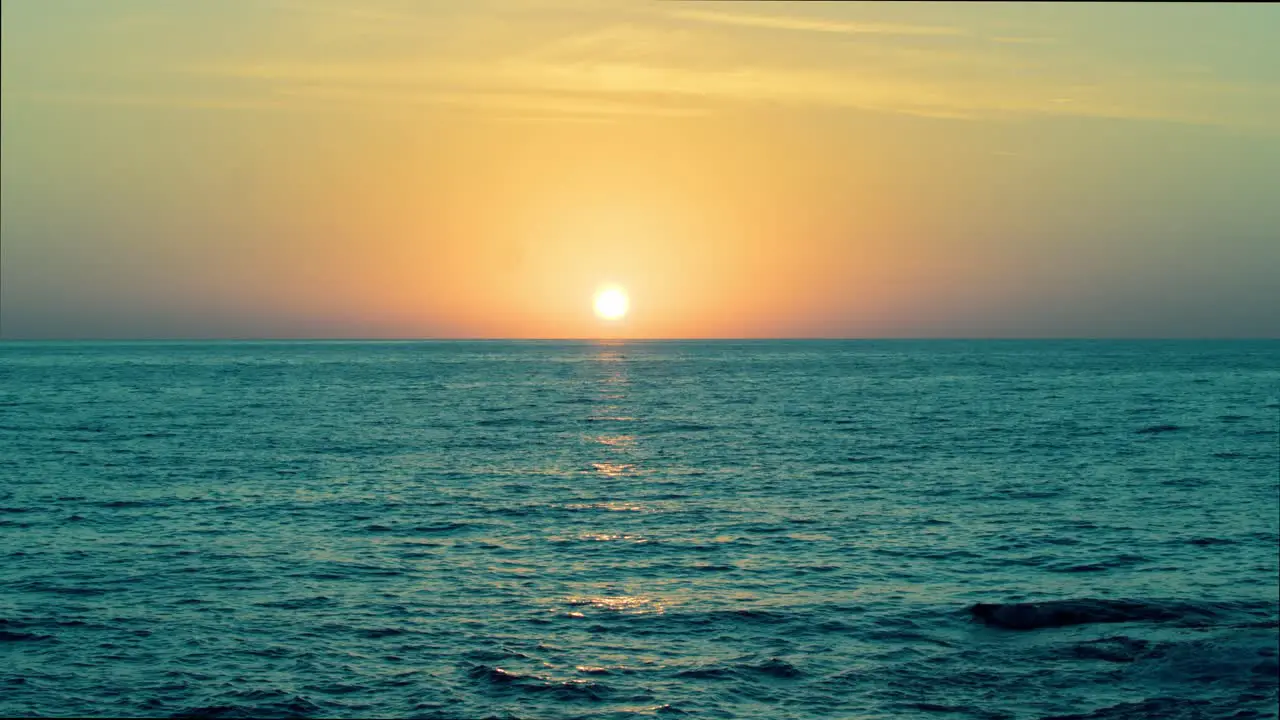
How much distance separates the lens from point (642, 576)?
34781 mm

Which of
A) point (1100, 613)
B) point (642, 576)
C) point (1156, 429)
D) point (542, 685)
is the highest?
point (1156, 429)

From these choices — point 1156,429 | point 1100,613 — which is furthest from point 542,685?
point 1156,429

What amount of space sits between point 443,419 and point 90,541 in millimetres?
58657

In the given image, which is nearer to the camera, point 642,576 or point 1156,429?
point 642,576

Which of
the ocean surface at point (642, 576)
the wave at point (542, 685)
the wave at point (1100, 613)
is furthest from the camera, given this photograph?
the wave at point (1100, 613)

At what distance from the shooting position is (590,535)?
137ft

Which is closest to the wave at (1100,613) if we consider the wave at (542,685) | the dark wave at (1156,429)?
the wave at (542,685)

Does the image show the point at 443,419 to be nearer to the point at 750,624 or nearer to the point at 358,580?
the point at 358,580

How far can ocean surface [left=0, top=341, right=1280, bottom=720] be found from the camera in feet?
78.8

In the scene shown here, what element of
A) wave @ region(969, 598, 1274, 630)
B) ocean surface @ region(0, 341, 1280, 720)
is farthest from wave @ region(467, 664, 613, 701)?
wave @ region(969, 598, 1274, 630)

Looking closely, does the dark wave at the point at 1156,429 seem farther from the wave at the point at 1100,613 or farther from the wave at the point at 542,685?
the wave at the point at 542,685

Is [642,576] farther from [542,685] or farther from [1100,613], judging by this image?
[1100,613]

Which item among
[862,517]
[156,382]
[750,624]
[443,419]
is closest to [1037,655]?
[750,624]

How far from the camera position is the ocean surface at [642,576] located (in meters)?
24.0
